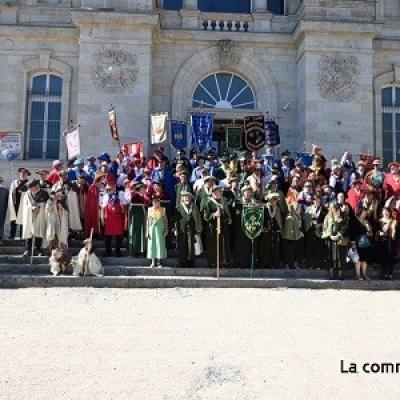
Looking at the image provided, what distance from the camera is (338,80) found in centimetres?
1600

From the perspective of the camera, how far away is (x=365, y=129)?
1603cm

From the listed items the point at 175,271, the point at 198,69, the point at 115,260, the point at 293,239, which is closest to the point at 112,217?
the point at 115,260

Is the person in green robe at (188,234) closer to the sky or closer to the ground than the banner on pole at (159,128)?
closer to the ground

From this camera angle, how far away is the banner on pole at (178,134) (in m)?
15.0

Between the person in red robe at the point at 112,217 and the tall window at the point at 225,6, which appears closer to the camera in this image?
the person in red robe at the point at 112,217

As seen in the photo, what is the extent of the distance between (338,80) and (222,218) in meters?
7.81

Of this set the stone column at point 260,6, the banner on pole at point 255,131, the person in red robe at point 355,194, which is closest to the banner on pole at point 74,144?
Result: the banner on pole at point 255,131

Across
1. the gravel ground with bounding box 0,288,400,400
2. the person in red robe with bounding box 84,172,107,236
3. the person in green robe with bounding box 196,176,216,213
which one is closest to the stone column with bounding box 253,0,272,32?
the person in green robe with bounding box 196,176,216,213

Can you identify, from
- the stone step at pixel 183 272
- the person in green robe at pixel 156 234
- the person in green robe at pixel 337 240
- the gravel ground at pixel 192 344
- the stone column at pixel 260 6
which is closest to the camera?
the gravel ground at pixel 192 344

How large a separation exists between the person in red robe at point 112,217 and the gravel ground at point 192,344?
76.1 inches

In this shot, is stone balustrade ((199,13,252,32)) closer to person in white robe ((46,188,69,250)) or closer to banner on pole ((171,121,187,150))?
banner on pole ((171,121,187,150))

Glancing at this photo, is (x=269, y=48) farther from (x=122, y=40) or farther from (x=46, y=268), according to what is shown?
(x=46, y=268)

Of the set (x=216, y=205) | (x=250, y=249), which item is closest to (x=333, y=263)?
(x=250, y=249)

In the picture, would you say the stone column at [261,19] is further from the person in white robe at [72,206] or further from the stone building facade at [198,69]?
the person in white robe at [72,206]
